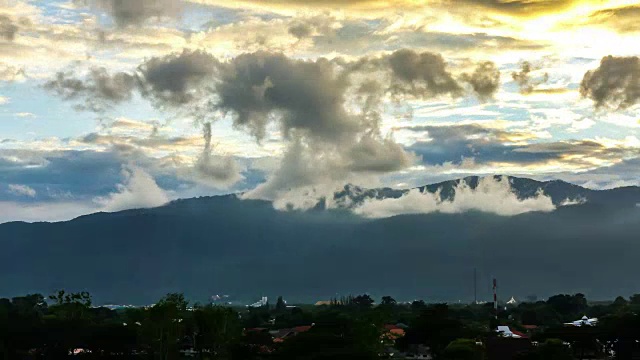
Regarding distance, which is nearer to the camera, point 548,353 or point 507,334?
point 548,353

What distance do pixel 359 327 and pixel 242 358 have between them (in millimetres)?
13759

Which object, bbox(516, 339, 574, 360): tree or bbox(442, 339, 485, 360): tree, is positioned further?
bbox(442, 339, 485, 360): tree

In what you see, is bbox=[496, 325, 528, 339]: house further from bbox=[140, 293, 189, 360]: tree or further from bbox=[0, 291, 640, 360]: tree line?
bbox=[140, 293, 189, 360]: tree

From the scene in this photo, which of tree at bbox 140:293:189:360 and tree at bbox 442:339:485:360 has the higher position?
tree at bbox 140:293:189:360

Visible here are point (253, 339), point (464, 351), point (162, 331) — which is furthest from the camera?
point (253, 339)

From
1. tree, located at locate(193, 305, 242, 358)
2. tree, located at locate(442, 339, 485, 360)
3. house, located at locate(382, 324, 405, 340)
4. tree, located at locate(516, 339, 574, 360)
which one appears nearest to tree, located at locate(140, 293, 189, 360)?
tree, located at locate(193, 305, 242, 358)

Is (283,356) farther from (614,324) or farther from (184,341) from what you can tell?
(614,324)

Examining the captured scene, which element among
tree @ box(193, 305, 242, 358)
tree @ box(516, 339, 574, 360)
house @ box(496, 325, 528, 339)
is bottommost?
tree @ box(516, 339, 574, 360)

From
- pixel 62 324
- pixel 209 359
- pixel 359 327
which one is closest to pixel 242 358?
pixel 209 359

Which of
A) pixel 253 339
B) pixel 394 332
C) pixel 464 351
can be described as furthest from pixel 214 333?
pixel 394 332

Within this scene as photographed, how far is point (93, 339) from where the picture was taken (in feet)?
405

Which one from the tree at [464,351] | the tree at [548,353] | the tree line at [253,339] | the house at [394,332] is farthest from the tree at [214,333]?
the tree at [548,353]

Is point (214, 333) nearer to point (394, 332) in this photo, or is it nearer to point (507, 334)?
point (394, 332)

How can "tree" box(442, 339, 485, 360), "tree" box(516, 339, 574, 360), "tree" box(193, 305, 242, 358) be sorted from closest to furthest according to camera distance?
1. "tree" box(516, 339, 574, 360)
2. "tree" box(442, 339, 485, 360)
3. "tree" box(193, 305, 242, 358)
